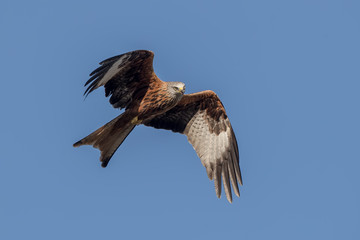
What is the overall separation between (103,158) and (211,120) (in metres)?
2.57

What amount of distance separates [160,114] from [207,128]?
1075 mm

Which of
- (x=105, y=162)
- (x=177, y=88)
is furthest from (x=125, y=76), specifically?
(x=105, y=162)

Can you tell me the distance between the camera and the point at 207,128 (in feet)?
44.1

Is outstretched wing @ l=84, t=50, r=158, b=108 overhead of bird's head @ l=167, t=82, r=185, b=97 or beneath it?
overhead

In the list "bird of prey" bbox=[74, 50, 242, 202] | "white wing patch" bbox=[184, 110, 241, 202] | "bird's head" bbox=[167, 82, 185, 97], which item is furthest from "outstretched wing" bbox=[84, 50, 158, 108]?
"white wing patch" bbox=[184, 110, 241, 202]

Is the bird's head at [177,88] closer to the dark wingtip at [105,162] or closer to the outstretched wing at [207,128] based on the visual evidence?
the outstretched wing at [207,128]

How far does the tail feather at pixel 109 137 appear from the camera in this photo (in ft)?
39.6

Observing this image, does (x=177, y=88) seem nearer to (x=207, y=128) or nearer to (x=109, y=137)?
(x=109, y=137)

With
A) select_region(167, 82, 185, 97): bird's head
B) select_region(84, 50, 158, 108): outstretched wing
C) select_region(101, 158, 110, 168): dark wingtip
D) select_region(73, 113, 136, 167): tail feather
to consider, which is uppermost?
select_region(84, 50, 158, 108): outstretched wing

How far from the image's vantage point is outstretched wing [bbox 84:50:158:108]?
11359mm

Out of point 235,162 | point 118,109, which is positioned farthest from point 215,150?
point 118,109

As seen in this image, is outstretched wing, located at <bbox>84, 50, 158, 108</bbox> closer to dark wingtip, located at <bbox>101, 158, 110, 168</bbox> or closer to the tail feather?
the tail feather

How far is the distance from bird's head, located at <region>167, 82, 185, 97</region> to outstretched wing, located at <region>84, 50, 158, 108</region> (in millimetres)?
407

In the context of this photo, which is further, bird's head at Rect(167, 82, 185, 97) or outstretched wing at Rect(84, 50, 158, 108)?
bird's head at Rect(167, 82, 185, 97)
